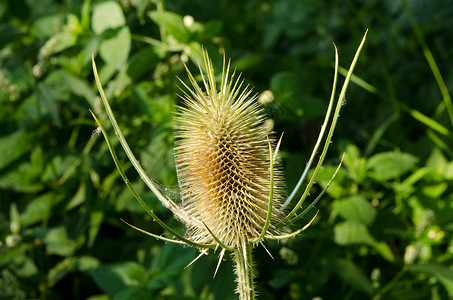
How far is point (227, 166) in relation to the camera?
1.08 m

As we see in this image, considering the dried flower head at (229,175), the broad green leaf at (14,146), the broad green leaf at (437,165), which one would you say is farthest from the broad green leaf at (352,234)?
the broad green leaf at (14,146)

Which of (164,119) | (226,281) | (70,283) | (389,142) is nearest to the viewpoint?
(226,281)

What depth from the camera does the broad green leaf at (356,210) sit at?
5.06 ft

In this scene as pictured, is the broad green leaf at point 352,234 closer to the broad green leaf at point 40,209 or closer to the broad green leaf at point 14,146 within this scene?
the broad green leaf at point 40,209

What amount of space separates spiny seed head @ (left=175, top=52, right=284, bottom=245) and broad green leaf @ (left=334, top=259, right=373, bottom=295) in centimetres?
61

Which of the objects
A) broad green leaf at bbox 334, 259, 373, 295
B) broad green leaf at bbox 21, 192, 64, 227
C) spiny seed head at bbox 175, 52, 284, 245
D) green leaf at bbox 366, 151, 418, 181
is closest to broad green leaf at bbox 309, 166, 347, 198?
green leaf at bbox 366, 151, 418, 181

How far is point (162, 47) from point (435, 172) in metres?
1.08

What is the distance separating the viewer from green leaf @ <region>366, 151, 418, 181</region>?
1618 mm

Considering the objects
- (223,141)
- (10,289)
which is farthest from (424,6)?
(10,289)

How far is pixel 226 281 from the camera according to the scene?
153cm

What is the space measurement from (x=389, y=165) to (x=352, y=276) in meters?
0.39

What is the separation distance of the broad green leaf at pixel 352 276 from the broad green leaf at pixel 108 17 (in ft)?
3.66

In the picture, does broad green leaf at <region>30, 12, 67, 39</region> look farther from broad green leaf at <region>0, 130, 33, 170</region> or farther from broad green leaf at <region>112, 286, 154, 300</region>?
broad green leaf at <region>112, 286, 154, 300</region>

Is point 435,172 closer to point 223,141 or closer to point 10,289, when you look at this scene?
point 223,141
